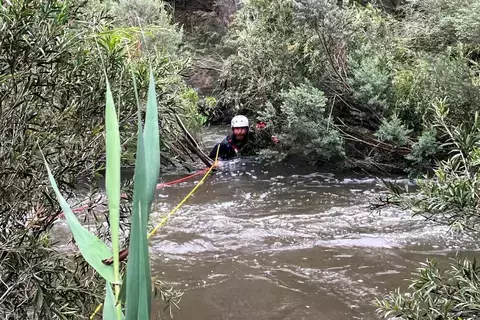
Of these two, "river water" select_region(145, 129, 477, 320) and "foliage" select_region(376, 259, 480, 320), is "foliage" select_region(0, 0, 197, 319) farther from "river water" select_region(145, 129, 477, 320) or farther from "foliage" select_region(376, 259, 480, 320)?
"river water" select_region(145, 129, 477, 320)

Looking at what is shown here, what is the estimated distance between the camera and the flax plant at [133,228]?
1.68 ft

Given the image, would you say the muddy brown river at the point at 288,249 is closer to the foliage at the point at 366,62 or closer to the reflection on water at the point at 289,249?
the reflection on water at the point at 289,249

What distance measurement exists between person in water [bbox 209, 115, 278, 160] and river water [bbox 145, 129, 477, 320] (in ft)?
4.28

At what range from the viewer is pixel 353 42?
8.35 meters

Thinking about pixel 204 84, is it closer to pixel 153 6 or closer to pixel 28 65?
pixel 153 6

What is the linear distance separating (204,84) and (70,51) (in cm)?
1452

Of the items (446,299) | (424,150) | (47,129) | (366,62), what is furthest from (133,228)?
(366,62)

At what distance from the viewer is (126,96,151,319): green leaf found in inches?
20.0

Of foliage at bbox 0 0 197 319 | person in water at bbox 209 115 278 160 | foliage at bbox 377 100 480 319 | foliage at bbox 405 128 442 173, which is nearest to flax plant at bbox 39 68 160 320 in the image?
foliage at bbox 0 0 197 319

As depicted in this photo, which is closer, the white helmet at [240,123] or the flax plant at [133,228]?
the flax plant at [133,228]

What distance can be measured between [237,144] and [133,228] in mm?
8916

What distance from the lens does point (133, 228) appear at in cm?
51

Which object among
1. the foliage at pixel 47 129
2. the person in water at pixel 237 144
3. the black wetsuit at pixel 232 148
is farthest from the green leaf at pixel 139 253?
the black wetsuit at pixel 232 148

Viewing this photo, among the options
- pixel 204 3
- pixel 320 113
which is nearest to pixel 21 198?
pixel 320 113
